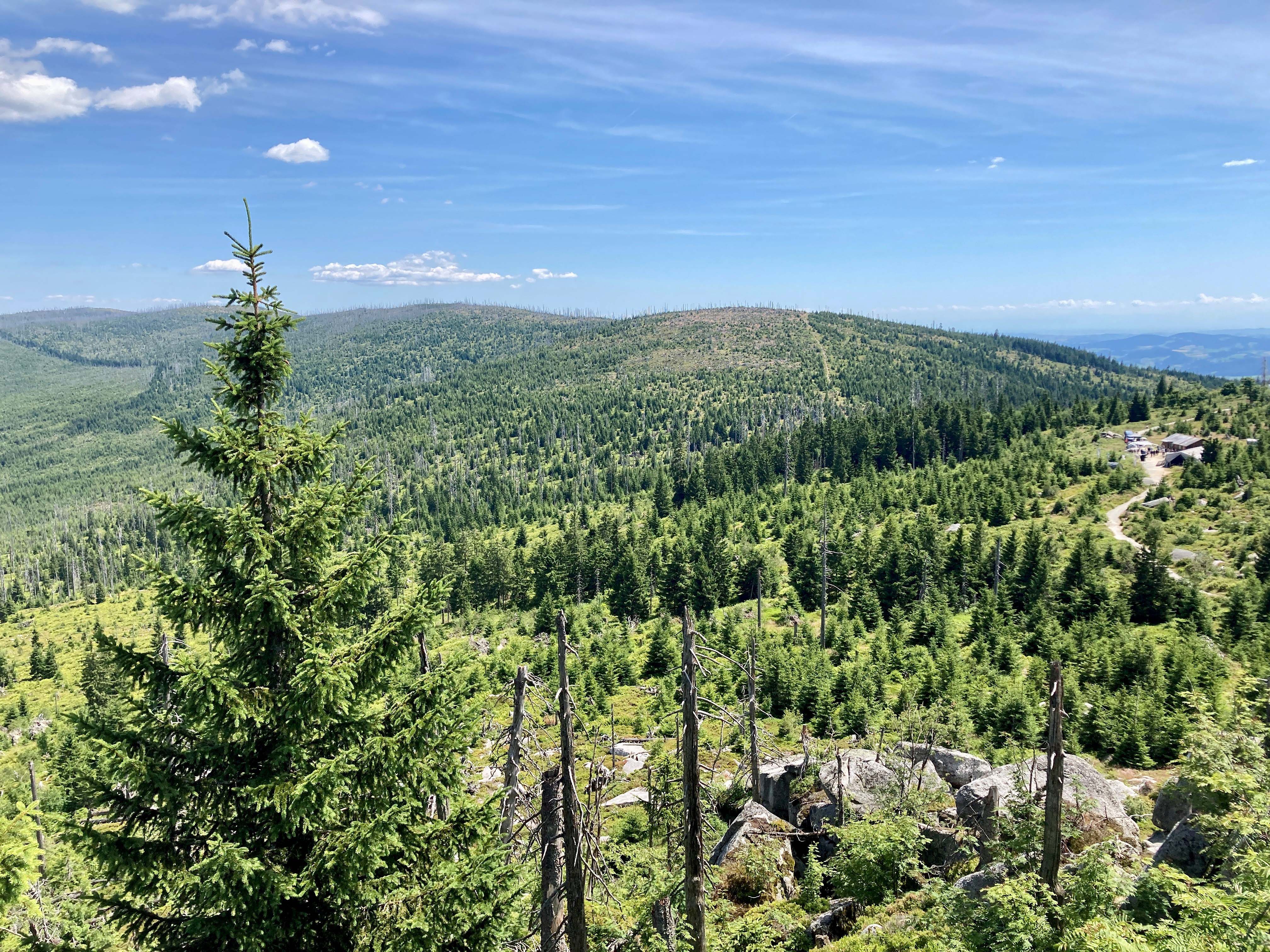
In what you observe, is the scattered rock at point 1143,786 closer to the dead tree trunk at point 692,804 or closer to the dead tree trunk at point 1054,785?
the dead tree trunk at point 1054,785

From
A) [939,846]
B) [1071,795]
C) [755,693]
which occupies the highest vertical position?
[1071,795]

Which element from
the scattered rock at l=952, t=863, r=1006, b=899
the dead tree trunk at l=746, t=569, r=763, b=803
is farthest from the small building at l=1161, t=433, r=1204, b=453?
the scattered rock at l=952, t=863, r=1006, b=899

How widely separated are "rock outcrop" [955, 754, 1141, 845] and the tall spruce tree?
723 inches

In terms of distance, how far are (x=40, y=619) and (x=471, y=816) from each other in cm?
18329

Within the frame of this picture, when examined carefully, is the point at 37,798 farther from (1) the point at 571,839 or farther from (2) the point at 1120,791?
(2) the point at 1120,791

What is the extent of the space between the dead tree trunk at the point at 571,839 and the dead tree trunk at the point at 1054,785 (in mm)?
11756

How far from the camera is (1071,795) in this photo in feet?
84.6

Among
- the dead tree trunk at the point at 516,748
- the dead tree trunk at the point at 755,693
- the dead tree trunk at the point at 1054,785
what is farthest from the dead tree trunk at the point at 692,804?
the dead tree trunk at the point at 1054,785

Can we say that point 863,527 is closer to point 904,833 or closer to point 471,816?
point 904,833

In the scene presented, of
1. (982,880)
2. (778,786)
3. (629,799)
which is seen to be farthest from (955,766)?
(629,799)

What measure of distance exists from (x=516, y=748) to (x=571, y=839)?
5046 millimetres

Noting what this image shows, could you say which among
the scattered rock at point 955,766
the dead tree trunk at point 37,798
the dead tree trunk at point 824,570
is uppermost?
the scattered rock at point 955,766

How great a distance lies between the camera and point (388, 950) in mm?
9609

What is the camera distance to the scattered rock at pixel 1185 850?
2050 centimetres
